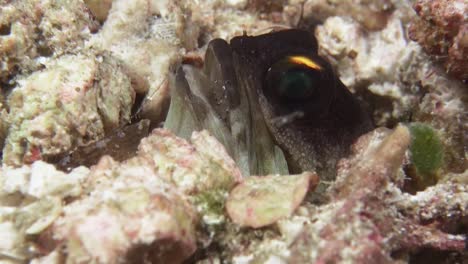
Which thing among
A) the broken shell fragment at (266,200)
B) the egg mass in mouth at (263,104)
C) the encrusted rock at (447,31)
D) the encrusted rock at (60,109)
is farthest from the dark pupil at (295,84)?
the encrusted rock at (447,31)

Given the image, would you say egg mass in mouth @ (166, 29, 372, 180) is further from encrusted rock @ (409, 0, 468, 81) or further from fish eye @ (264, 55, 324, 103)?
encrusted rock @ (409, 0, 468, 81)

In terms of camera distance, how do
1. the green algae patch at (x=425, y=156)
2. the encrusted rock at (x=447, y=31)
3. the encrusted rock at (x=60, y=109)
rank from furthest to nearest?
the encrusted rock at (x=447, y=31), the green algae patch at (x=425, y=156), the encrusted rock at (x=60, y=109)

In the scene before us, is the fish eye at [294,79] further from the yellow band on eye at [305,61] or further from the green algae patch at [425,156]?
the green algae patch at [425,156]

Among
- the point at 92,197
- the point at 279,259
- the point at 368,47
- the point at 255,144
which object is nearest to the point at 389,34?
the point at 368,47

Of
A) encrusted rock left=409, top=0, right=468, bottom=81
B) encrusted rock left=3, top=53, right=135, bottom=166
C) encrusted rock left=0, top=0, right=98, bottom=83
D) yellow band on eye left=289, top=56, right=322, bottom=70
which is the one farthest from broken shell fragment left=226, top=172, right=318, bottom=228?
encrusted rock left=409, top=0, right=468, bottom=81

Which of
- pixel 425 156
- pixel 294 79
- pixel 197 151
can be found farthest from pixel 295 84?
pixel 425 156

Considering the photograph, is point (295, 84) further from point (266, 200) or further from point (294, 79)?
point (266, 200)

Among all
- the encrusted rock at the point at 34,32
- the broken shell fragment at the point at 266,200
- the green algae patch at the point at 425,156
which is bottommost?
the green algae patch at the point at 425,156
